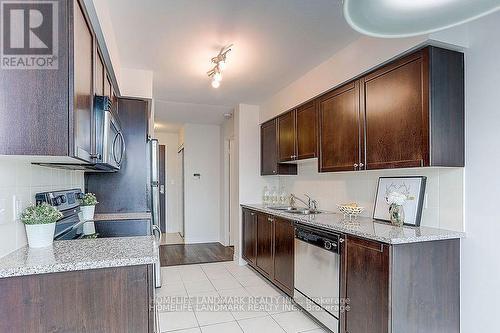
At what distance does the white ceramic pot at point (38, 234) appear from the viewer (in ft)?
4.81

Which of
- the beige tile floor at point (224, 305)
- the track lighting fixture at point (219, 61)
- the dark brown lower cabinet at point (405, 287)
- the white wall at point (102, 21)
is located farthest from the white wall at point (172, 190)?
the dark brown lower cabinet at point (405, 287)

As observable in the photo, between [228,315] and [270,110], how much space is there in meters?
2.70

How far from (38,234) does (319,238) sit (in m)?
1.96

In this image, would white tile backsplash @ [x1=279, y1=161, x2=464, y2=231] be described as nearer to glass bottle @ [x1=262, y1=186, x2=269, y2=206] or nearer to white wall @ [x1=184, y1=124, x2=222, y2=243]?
glass bottle @ [x1=262, y1=186, x2=269, y2=206]

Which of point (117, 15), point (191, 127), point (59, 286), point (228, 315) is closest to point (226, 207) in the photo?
point (191, 127)

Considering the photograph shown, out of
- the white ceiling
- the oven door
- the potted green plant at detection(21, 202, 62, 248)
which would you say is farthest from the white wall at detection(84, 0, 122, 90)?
the potted green plant at detection(21, 202, 62, 248)

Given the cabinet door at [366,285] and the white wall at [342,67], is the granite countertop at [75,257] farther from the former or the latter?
the white wall at [342,67]

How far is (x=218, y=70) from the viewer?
2869 mm

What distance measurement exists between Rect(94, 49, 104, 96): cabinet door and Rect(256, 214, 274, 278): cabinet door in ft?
7.59

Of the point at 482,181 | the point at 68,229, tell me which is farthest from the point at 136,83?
the point at 482,181

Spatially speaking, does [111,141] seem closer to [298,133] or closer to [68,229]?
[68,229]

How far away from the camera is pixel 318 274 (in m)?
2.54

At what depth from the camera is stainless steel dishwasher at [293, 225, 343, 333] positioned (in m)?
2.34

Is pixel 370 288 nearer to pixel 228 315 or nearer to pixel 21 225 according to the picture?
pixel 228 315
